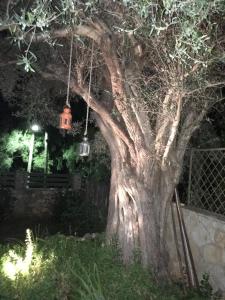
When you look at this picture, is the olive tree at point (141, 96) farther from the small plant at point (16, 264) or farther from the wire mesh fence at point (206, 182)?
the small plant at point (16, 264)

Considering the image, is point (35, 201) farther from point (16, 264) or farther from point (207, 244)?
point (207, 244)

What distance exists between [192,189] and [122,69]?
2722 millimetres

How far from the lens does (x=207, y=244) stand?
6.28 metres

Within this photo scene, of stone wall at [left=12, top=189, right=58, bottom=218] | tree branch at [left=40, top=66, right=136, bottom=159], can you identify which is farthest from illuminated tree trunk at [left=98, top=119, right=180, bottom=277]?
stone wall at [left=12, top=189, right=58, bottom=218]

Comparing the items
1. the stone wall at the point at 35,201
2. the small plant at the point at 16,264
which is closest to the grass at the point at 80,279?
the small plant at the point at 16,264

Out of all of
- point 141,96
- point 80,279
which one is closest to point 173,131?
point 141,96

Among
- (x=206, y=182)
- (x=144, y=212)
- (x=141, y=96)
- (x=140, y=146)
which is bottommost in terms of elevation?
(x=144, y=212)

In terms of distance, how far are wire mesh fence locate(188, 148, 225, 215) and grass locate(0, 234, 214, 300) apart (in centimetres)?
181

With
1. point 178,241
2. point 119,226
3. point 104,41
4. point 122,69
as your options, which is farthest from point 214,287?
point 104,41

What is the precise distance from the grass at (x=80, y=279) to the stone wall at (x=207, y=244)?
1.57 feet

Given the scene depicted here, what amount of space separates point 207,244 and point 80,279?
2.13 meters

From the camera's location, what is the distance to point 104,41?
550cm

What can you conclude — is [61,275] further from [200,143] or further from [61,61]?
[200,143]

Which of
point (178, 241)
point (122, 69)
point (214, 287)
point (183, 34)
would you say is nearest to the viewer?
point (183, 34)
